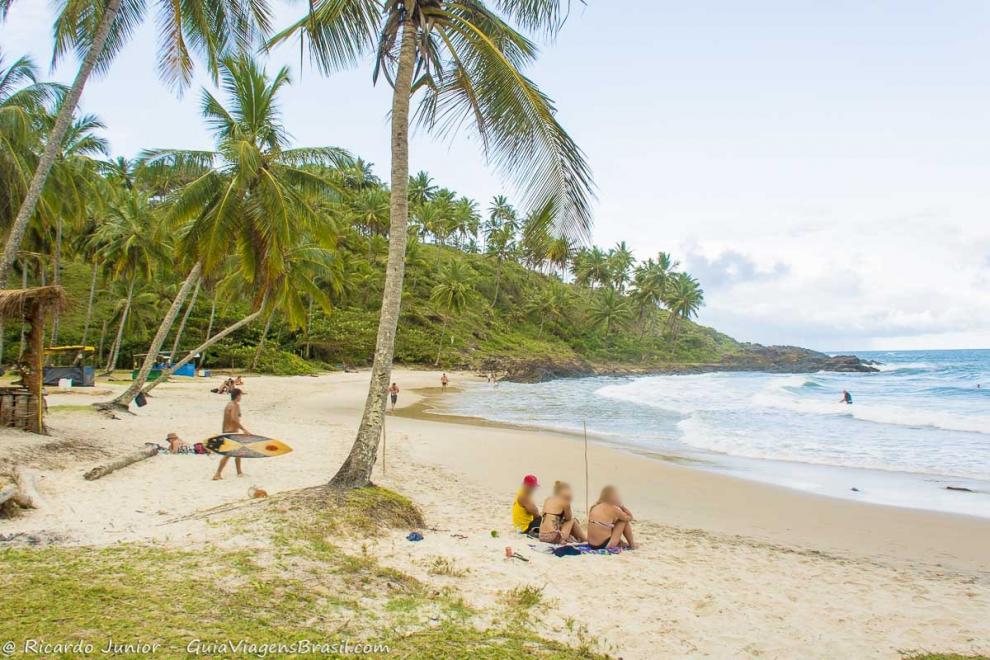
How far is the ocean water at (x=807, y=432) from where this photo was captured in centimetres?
1182

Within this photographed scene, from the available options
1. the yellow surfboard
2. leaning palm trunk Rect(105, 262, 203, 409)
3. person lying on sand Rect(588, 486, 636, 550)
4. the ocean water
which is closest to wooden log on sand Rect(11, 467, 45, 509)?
the yellow surfboard

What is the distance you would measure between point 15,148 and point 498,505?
47.1 ft

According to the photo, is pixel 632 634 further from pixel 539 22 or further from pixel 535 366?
pixel 535 366

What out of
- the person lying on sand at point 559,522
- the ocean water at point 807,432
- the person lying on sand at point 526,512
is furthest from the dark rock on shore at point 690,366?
the person lying on sand at point 559,522

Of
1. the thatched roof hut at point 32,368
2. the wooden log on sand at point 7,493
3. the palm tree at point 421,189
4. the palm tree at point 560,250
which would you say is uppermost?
the palm tree at point 421,189

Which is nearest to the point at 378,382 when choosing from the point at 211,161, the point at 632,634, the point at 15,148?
the point at 632,634

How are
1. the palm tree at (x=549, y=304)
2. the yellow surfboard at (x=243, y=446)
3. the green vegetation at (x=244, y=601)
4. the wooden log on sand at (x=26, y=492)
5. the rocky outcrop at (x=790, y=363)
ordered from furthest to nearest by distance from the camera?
the rocky outcrop at (x=790, y=363) → the palm tree at (x=549, y=304) → the yellow surfboard at (x=243, y=446) → the wooden log on sand at (x=26, y=492) → the green vegetation at (x=244, y=601)

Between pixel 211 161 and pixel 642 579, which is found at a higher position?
pixel 211 161

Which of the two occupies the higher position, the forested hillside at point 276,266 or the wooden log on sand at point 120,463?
the forested hillside at point 276,266

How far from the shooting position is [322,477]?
965 centimetres

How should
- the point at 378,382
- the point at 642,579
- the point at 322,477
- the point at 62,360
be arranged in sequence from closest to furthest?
the point at 642,579 < the point at 378,382 < the point at 322,477 < the point at 62,360

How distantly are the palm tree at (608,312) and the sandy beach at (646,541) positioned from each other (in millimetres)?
57406

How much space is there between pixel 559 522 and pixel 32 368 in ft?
29.5

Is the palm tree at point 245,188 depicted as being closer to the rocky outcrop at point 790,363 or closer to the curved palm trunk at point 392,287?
the curved palm trunk at point 392,287
